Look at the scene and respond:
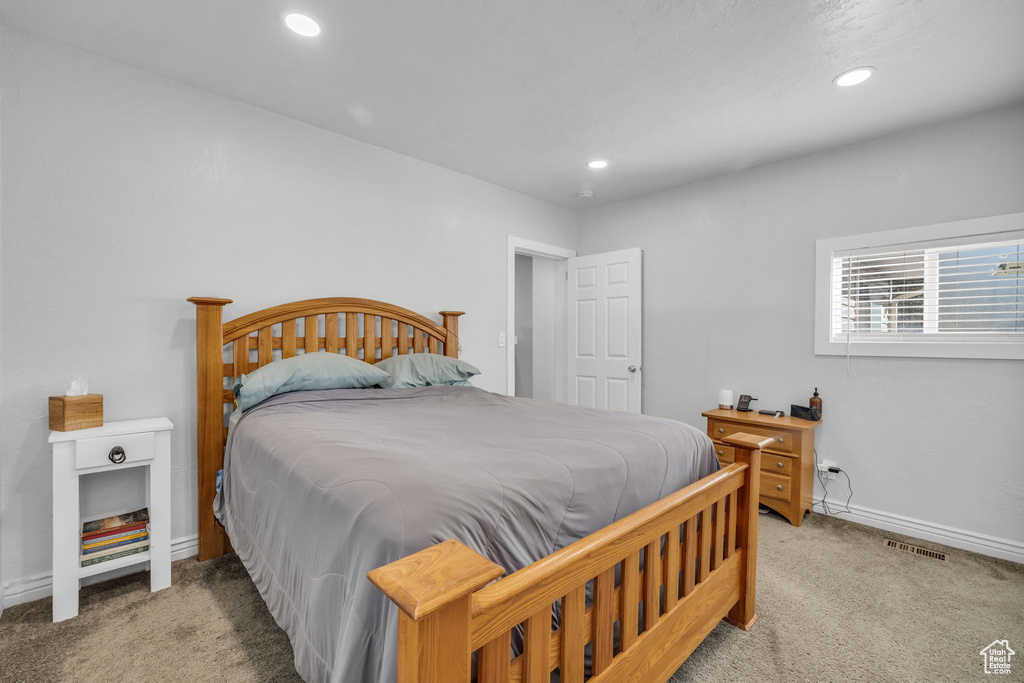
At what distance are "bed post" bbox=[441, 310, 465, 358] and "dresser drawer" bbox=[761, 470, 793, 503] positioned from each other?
2274 millimetres

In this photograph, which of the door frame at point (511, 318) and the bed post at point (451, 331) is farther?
the door frame at point (511, 318)

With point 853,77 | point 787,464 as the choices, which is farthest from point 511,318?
point 853,77

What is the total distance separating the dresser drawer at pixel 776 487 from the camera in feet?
9.53

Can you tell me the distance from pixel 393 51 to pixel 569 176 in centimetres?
183

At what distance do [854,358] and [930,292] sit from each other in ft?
1.78

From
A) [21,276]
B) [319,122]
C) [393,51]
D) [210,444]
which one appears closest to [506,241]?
[319,122]

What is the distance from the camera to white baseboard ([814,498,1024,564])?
246cm

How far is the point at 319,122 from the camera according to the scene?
108 inches

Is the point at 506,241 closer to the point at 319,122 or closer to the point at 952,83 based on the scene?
the point at 319,122

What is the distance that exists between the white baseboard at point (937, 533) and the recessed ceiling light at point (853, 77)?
8.18 ft

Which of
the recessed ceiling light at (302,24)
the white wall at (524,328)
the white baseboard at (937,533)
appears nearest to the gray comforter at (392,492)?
the recessed ceiling light at (302,24)

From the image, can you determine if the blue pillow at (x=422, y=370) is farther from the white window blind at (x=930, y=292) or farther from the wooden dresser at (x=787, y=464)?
the white window blind at (x=930, y=292)

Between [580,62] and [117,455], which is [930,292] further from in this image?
[117,455]

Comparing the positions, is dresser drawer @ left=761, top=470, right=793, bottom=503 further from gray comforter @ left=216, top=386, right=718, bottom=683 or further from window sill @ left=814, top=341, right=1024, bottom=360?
gray comforter @ left=216, top=386, right=718, bottom=683
